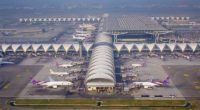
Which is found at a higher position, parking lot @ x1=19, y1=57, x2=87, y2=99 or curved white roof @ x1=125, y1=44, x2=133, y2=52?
curved white roof @ x1=125, y1=44, x2=133, y2=52

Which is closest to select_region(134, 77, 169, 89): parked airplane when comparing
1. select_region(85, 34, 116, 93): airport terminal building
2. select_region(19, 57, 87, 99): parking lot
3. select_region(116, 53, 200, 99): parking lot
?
select_region(116, 53, 200, 99): parking lot

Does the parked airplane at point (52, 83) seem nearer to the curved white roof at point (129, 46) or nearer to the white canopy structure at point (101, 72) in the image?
the white canopy structure at point (101, 72)

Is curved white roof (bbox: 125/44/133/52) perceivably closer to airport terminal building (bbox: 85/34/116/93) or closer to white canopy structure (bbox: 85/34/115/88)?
white canopy structure (bbox: 85/34/115/88)

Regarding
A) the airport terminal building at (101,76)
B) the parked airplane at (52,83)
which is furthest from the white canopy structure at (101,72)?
the parked airplane at (52,83)

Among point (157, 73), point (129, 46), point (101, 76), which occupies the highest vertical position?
point (129, 46)

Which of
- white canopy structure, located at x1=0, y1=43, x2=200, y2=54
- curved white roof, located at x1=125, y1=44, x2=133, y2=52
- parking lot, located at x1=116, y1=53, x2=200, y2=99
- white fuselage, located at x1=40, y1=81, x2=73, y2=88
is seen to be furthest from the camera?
curved white roof, located at x1=125, y1=44, x2=133, y2=52

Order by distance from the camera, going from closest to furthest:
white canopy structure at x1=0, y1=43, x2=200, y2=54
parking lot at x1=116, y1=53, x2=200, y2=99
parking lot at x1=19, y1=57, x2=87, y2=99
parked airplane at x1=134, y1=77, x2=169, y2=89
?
1. parking lot at x1=19, y1=57, x2=87, y2=99
2. parking lot at x1=116, y1=53, x2=200, y2=99
3. parked airplane at x1=134, y1=77, x2=169, y2=89
4. white canopy structure at x1=0, y1=43, x2=200, y2=54

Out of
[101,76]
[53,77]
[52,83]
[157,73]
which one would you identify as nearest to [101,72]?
[101,76]

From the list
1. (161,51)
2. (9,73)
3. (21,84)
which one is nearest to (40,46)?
(9,73)

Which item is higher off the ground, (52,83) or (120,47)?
(120,47)

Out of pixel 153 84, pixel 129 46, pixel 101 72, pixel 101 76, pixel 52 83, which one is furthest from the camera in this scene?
pixel 129 46

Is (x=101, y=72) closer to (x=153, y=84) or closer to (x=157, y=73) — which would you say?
(x=153, y=84)

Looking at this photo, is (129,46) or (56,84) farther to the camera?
(129,46)
